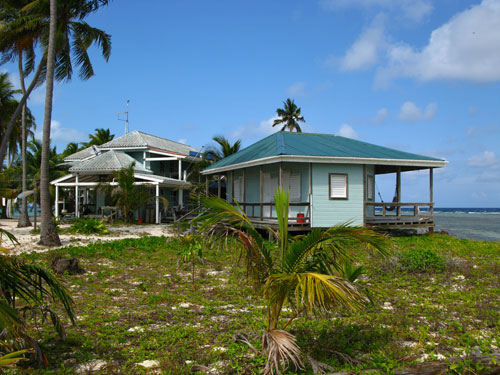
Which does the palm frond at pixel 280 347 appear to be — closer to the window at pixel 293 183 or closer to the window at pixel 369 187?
the window at pixel 293 183

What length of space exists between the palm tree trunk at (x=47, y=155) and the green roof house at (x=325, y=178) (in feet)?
25.5

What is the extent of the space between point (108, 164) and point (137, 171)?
1.86 metres

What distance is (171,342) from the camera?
577 cm

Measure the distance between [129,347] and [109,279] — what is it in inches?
195

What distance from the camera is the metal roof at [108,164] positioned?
26.2 m

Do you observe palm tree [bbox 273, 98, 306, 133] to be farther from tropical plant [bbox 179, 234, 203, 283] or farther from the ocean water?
tropical plant [bbox 179, 234, 203, 283]

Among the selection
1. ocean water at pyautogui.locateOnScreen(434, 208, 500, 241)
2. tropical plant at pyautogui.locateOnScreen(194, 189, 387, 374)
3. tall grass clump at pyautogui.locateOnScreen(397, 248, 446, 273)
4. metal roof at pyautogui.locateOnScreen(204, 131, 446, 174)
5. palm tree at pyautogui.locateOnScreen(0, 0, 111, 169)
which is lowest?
ocean water at pyautogui.locateOnScreen(434, 208, 500, 241)

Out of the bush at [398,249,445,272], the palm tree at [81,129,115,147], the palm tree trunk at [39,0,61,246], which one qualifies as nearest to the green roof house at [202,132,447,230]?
the bush at [398,249,445,272]

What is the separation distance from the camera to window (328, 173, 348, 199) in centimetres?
1735

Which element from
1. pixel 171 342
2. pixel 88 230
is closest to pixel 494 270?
pixel 171 342

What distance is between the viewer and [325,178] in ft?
57.0

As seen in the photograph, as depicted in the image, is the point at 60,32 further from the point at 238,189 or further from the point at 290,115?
the point at 290,115

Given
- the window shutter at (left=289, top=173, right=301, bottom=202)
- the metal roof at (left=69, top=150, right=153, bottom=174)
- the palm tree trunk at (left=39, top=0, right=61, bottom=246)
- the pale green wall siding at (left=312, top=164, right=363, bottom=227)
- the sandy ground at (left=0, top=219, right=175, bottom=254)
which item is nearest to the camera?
the sandy ground at (left=0, top=219, right=175, bottom=254)

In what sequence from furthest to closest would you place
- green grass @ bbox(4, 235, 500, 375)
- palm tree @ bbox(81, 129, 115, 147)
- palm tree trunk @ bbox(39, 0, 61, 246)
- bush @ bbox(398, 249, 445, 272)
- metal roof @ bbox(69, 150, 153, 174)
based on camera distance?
1. palm tree @ bbox(81, 129, 115, 147)
2. metal roof @ bbox(69, 150, 153, 174)
3. palm tree trunk @ bbox(39, 0, 61, 246)
4. bush @ bbox(398, 249, 445, 272)
5. green grass @ bbox(4, 235, 500, 375)
